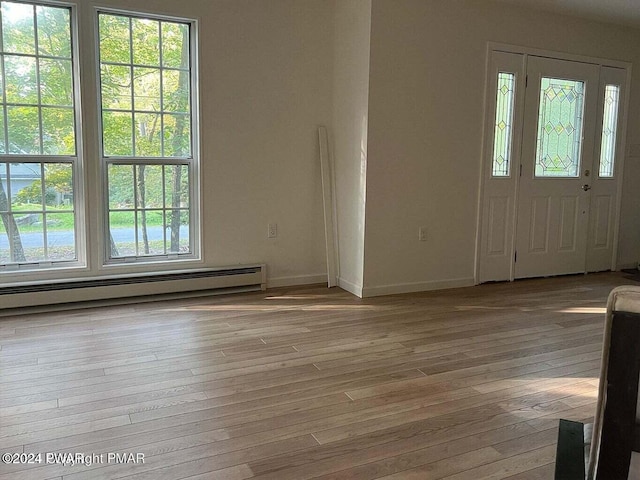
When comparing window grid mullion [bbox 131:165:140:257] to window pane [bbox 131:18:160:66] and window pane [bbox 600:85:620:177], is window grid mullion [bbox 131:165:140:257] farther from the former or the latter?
window pane [bbox 600:85:620:177]

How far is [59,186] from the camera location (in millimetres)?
3889

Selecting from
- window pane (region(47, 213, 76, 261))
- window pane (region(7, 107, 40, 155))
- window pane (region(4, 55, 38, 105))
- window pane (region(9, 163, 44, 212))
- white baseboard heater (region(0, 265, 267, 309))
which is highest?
window pane (region(4, 55, 38, 105))

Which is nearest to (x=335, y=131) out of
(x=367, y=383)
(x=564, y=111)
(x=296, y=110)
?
(x=296, y=110)

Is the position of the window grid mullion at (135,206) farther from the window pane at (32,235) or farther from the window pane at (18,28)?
the window pane at (18,28)

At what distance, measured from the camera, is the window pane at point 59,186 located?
3.85 m

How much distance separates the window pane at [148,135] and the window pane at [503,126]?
294 cm

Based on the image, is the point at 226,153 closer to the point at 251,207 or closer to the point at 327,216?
the point at 251,207

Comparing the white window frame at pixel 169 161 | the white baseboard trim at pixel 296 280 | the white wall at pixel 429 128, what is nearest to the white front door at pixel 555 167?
the white wall at pixel 429 128

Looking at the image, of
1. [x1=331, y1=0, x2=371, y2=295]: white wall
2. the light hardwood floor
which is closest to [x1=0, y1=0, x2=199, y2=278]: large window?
the light hardwood floor

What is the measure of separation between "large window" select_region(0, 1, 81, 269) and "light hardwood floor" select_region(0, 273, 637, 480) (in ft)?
1.99

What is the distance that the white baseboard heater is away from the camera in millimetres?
3705

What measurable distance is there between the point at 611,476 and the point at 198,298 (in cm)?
359

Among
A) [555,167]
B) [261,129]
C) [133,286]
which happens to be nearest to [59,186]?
[133,286]

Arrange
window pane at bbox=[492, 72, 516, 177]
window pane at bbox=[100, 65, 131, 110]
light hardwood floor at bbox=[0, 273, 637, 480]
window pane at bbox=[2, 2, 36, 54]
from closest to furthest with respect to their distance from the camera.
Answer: light hardwood floor at bbox=[0, 273, 637, 480] < window pane at bbox=[2, 2, 36, 54] < window pane at bbox=[100, 65, 131, 110] < window pane at bbox=[492, 72, 516, 177]
